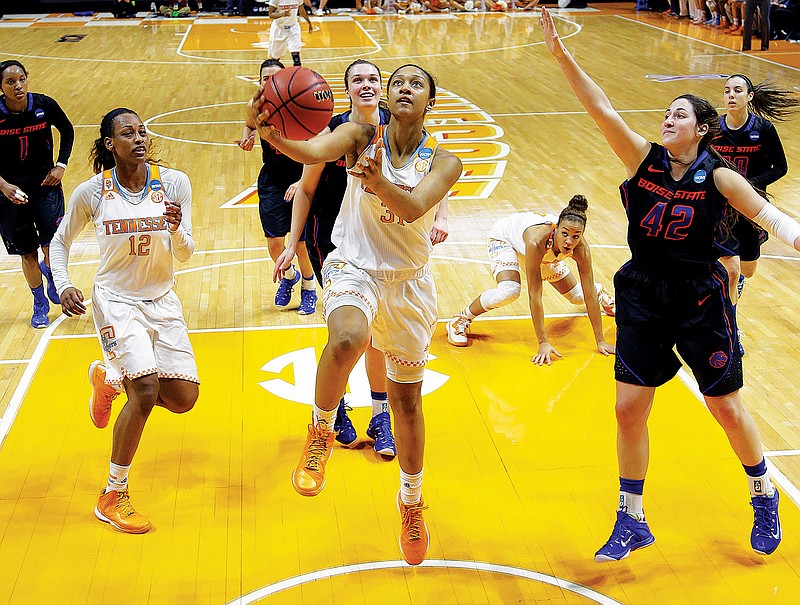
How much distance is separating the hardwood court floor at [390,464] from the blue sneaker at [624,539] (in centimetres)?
15

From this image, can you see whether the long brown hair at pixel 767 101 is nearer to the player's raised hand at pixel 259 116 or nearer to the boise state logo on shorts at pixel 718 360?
the boise state logo on shorts at pixel 718 360

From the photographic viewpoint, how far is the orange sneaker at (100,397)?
5094mm

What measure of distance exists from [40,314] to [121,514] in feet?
10.1

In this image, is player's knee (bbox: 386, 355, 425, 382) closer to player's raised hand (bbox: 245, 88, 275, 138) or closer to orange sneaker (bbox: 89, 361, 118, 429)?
player's raised hand (bbox: 245, 88, 275, 138)

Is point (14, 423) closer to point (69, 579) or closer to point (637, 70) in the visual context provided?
point (69, 579)

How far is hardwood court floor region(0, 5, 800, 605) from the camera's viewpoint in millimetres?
4258

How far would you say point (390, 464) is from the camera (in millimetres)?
5250

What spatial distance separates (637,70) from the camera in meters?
17.0

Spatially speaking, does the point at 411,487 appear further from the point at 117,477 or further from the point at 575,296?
the point at 575,296

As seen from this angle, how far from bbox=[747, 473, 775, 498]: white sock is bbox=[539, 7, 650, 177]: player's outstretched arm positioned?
1533 millimetres

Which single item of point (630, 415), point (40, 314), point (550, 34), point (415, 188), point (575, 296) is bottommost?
point (40, 314)

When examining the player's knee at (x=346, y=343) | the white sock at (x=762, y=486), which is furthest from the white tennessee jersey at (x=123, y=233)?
the white sock at (x=762, y=486)

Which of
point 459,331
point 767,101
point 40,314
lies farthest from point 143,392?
point 767,101

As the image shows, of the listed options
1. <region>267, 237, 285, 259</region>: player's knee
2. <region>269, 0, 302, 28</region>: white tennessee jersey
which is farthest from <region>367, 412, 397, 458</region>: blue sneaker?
<region>269, 0, 302, 28</region>: white tennessee jersey
